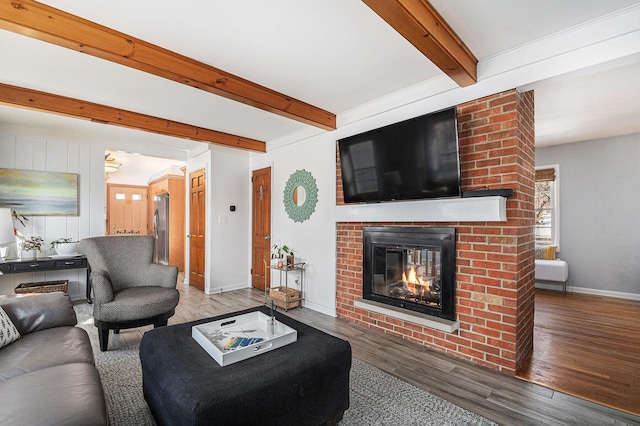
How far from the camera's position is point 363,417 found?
5.91 ft

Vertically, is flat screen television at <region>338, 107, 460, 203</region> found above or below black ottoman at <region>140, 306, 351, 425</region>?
above

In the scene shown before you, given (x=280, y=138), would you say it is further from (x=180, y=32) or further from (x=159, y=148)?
(x=180, y=32)

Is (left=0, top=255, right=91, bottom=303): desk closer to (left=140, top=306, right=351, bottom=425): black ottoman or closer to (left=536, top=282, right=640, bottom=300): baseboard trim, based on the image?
→ (left=140, top=306, right=351, bottom=425): black ottoman

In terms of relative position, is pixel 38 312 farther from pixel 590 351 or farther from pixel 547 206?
pixel 547 206

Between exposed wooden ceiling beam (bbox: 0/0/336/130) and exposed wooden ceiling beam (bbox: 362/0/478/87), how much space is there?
149 cm

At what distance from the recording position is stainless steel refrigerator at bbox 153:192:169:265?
6.33 m

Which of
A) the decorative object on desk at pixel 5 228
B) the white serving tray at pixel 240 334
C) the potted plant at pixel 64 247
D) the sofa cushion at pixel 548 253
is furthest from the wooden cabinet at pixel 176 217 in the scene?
the sofa cushion at pixel 548 253

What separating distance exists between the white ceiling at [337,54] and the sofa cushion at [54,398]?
1.99 metres

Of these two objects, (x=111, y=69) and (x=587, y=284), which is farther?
(x=587, y=284)

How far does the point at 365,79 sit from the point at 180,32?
1.52m

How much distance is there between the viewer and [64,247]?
403cm

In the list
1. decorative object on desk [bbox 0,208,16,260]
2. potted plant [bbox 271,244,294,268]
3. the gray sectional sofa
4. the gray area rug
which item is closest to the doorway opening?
potted plant [bbox 271,244,294,268]

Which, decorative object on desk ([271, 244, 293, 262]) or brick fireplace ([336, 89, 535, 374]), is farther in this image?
decorative object on desk ([271, 244, 293, 262])

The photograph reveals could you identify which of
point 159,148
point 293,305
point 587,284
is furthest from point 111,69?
point 587,284
